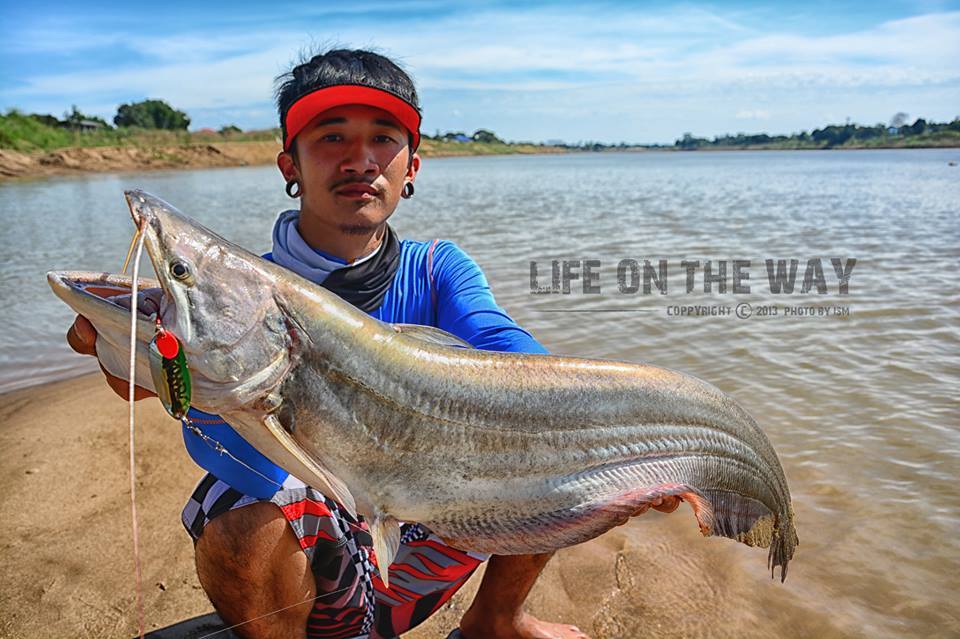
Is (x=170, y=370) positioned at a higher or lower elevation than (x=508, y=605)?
higher

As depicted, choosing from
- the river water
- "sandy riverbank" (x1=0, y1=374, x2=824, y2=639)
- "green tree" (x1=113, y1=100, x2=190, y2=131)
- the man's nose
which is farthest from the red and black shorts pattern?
"green tree" (x1=113, y1=100, x2=190, y2=131)

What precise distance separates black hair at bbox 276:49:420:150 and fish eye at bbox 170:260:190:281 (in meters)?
1.09

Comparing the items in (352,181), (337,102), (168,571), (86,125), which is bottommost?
(168,571)

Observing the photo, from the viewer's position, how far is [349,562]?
2.24 m

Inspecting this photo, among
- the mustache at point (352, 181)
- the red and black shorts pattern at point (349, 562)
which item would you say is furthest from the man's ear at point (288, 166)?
the red and black shorts pattern at point (349, 562)

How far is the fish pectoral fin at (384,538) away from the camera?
69.2 inches

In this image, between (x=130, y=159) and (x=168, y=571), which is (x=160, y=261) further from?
(x=130, y=159)

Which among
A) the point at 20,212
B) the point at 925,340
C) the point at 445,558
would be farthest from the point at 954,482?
the point at 20,212

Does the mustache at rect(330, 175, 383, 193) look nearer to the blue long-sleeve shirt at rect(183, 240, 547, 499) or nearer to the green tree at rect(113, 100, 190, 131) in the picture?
the blue long-sleeve shirt at rect(183, 240, 547, 499)

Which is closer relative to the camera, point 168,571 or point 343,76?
point 343,76

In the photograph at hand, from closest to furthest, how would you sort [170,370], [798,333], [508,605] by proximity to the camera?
1. [170,370]
2. [508,605]
3. [798,333]

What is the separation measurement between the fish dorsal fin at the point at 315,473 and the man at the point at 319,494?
18.9 inches

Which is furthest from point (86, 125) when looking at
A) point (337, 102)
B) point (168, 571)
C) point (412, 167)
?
point (337, 102)

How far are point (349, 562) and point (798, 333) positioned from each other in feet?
19.3
